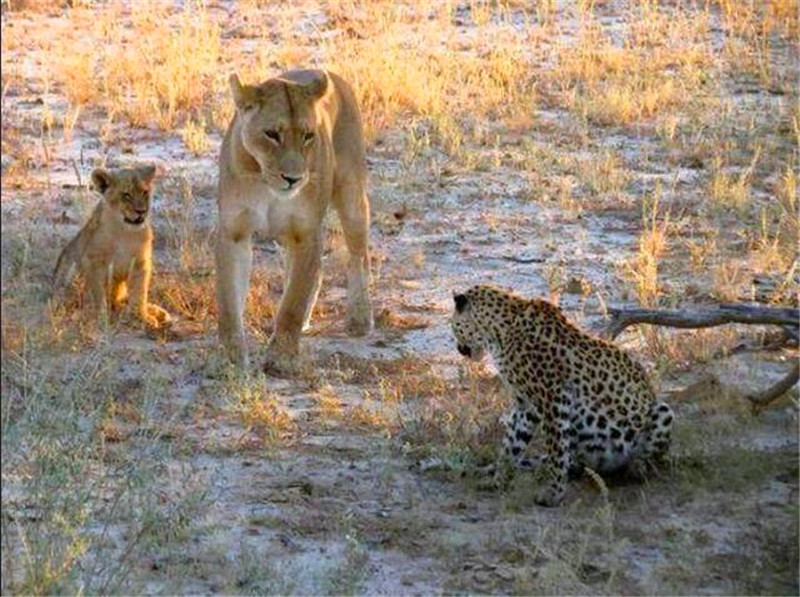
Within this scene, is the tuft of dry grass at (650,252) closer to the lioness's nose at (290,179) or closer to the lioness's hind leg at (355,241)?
the lioness's hind leg at (355,241)

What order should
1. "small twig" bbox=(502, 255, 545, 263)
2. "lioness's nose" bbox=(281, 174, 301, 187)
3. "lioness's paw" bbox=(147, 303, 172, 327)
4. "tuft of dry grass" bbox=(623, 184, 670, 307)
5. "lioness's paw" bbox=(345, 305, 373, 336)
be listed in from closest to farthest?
"lioness's nose" bbox=(281, 174, 301, 187)
"lioness's paw" bbox=(147, 303, 172, 327)
"lioness's paw" bbox=(345, 305, 373, 336)
"tuft of dry grass" bbox=(623, 184, 670, 307)
"small twig" bbox=(502, 255, 545, 263)

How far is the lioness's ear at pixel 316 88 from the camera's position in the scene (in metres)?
9.79

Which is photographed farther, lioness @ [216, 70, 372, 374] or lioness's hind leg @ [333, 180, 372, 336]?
lioness's hind leg @ [333, 180, 372, 336]

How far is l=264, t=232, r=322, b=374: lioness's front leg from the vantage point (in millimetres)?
9648

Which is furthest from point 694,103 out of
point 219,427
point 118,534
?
point 118,534

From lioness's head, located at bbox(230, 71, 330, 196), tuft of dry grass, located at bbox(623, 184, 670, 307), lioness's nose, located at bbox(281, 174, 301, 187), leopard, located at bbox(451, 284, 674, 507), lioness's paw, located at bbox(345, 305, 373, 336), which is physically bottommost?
lioness's paw, located at bbox(345, 305, 373, 336)

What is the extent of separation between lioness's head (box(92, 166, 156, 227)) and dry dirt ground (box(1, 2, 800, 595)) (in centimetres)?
47

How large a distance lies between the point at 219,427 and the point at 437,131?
211 inches

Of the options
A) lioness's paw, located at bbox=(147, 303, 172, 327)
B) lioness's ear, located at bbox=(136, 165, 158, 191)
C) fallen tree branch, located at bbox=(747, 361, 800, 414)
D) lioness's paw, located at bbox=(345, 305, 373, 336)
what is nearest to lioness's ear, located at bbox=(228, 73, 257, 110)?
lioness's ear, located at bbox=(136, 165, 158, 191)

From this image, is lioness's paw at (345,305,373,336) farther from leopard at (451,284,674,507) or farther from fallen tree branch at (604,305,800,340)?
leopard at (451,284,674,507)

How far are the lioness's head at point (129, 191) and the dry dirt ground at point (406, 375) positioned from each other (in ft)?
1.55

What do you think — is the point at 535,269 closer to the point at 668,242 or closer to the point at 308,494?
the point at 668,242

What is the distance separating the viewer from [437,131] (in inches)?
534

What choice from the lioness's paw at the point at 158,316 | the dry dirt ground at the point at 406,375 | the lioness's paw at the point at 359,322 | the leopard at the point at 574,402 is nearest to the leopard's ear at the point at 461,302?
the leopard at the point at 574,402
